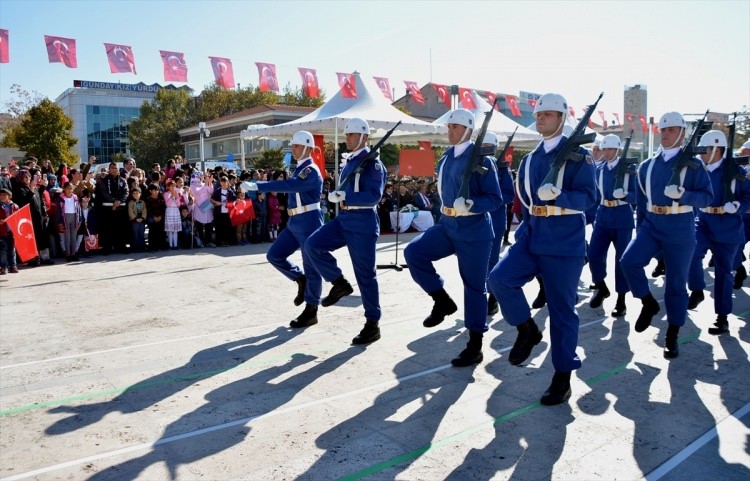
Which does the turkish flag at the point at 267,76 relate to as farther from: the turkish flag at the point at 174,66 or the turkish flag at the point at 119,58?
the turkish flag at the point at 119,58

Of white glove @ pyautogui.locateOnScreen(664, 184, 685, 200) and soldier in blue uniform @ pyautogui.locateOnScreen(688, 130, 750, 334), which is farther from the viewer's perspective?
soldier in blue uniform @ pyautogui.locateOnScreen(688, 130, 750, 334)

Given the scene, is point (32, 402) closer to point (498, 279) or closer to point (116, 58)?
point (498, 279)

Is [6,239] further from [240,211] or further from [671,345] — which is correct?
[671,345]

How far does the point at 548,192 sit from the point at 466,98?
61.8ft

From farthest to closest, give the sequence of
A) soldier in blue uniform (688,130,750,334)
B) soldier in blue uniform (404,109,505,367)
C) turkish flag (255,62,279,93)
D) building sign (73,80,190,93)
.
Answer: building sign (73,80,190,93) < turkish flag (255,62,279,93) < soldier in blue uniform (688,130,750,334) < soldier in blue uniform (404,109,505,367)

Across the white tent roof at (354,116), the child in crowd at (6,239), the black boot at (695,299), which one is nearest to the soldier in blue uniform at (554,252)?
the black boot at (695,299)

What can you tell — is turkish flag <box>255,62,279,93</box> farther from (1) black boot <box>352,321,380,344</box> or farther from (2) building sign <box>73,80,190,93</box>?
(2) building sign <box>73,80,190,93</box>

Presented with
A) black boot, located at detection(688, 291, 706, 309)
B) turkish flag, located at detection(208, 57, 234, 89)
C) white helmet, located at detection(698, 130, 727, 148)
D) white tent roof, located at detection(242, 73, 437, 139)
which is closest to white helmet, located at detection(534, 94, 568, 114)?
white helmet, located at detection(698, 130, 727, 148)

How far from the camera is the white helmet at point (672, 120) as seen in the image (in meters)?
5.78

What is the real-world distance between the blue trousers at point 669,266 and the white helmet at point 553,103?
1950mm

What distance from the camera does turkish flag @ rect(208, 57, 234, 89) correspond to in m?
18.0

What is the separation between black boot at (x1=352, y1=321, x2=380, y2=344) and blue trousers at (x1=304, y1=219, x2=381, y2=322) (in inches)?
2.3

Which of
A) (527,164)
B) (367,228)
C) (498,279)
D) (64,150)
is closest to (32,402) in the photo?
(367,228)

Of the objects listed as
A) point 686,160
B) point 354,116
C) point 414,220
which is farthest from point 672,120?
point 414,220
